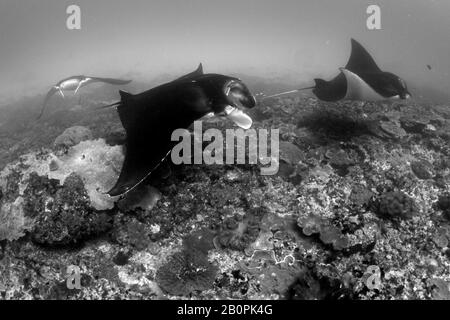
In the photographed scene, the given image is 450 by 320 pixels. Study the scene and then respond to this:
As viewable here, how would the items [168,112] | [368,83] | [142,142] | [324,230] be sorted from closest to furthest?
1. [142,142]
2. [168,112]
3. [324,230]
4. [368,83]

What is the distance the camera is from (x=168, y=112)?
3652mm

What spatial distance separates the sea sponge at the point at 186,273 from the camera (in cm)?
355

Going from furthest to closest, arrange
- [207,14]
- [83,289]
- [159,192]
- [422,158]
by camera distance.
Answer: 1. [207,14]
2. [422,158]
3. [159,192]
4. [83,289]

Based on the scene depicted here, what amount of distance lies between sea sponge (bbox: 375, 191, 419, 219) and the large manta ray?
99.6 inches

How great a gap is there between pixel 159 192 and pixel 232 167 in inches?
48.4

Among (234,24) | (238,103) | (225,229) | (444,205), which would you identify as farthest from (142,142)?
(234,24)

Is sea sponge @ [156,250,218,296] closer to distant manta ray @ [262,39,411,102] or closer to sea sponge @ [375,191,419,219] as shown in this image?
sea sponge @ [375,191,419,219]

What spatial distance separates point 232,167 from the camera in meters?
4.76

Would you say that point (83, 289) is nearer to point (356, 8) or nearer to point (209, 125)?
point (209, 125)

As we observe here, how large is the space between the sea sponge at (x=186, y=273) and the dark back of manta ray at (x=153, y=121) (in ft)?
4.64

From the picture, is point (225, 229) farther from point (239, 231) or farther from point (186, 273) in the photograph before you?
point (186, 273)

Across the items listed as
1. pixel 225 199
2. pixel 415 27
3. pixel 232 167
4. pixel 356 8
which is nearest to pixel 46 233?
pixel 225 199

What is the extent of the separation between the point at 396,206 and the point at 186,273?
326 centimetres
